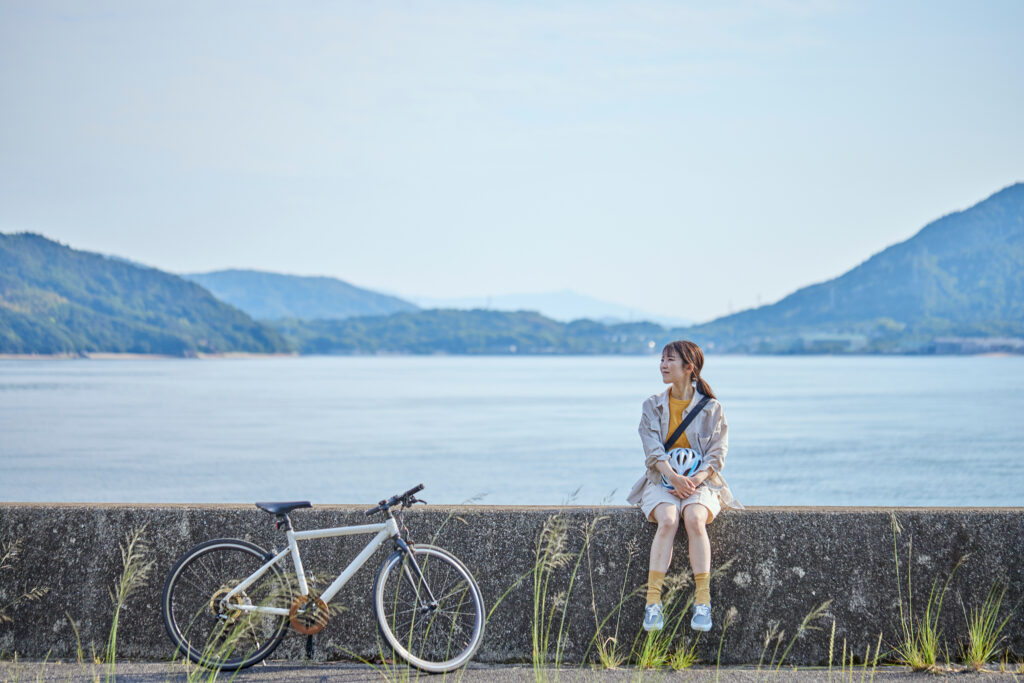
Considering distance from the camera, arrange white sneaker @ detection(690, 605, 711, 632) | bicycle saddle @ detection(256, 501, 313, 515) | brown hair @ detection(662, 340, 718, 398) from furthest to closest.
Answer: brown hair @ detection(662, 340, 718, 398) < white sneaker @ detection(690, 605, 711, 632) < bicycle saddle @ detection(256, 501, 313, 515)

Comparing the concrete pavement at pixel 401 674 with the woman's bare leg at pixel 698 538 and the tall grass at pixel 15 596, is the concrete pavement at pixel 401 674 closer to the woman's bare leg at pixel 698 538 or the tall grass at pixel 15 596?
the tall grass at pixel 15 596

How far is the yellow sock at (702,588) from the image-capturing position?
4.73m

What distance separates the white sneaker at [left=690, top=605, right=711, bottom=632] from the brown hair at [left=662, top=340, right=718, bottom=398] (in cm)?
109

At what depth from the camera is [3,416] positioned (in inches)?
2223

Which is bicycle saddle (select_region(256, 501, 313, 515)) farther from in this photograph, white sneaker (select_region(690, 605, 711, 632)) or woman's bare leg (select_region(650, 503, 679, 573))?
A: white sneaker (select_region(690, 605, 711, 632))

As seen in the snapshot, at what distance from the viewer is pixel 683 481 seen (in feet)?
15.7

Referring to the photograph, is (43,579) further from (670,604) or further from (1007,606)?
(1007,606)

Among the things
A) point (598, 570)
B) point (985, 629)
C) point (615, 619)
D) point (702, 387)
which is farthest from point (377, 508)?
point (985, 629)

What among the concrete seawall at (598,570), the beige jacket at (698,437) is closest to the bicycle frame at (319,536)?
the concrete seawall at (598,570)

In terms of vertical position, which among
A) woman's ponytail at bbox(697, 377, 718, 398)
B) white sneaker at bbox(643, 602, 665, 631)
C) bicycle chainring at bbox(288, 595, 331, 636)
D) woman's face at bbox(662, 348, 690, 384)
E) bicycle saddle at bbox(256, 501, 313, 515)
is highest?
woman's face at bbox(662, 348, 690, 384)

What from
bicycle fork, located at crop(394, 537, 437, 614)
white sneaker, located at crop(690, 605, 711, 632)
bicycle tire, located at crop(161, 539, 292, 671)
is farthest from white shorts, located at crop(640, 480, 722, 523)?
bicycle tire, located at crop(161, 539, 292, 671)

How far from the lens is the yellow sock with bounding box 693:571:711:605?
4727 millimetres

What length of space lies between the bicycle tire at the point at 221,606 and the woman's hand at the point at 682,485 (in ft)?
6.58

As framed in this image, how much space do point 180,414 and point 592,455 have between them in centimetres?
3080
